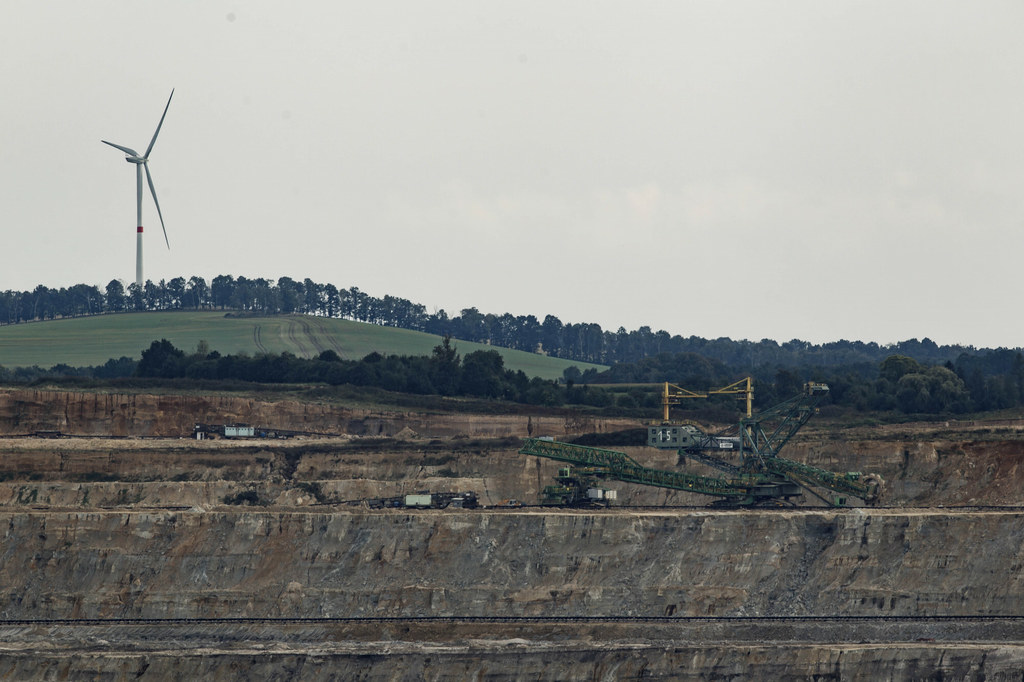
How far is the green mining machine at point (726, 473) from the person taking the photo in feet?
364

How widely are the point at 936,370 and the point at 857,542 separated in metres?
83.7

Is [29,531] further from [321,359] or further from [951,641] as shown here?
[321,359]

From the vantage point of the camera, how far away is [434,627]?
90.1 m

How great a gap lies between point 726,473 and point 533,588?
2675 cm

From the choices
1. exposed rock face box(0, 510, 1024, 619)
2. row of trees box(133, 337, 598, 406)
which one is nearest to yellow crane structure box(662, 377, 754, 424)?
row of trees box(133, 337, 598, 406)

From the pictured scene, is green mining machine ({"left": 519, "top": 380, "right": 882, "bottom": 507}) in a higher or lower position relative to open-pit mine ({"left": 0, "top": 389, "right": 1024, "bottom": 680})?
higher

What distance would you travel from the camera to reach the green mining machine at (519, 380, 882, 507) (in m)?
111

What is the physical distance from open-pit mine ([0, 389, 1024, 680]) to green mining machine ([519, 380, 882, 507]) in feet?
6.73

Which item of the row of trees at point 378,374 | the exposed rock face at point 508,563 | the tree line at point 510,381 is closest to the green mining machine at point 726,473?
the exposed rock face at point 508,563

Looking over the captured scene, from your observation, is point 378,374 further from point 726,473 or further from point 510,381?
point 726,473

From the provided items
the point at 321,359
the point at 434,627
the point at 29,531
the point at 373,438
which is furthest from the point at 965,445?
the point at 321,359

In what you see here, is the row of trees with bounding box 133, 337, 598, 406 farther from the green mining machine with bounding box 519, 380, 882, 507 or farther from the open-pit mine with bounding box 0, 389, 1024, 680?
the green mining machine with bounding box 519, 380, 882, 507

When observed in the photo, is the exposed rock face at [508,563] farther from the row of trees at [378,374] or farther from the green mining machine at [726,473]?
the row of trees at [378,374]

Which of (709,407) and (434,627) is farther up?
(709,407)
